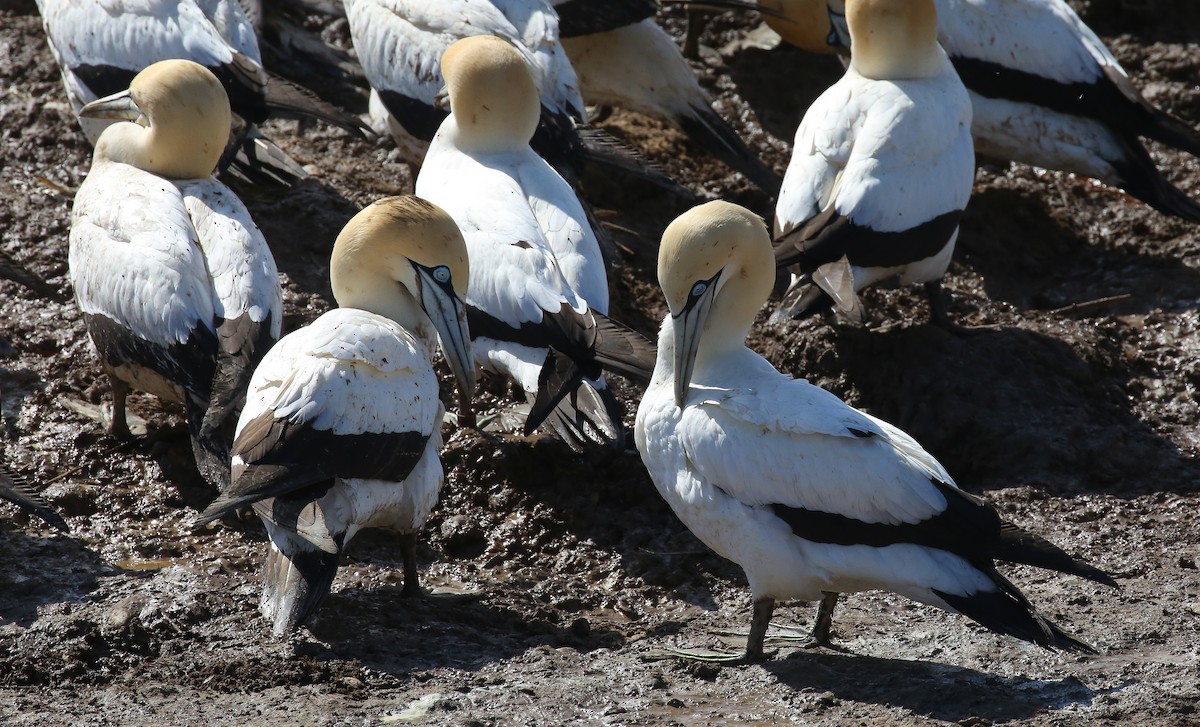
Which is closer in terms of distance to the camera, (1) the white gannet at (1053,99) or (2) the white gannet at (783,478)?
(2) the white gannet at (783,478)

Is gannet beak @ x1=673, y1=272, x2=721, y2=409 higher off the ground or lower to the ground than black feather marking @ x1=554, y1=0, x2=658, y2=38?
lower

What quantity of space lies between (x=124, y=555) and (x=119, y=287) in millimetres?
992

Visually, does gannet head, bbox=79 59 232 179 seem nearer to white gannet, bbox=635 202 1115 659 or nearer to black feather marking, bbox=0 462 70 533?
black feather marking, bbox=0 462 70 533

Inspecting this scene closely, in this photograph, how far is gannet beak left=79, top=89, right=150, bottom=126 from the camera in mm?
6793

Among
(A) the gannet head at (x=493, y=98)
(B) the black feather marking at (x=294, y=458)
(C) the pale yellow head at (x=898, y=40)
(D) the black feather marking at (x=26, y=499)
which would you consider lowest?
(D) the black feather marking at (x=26, y=499)

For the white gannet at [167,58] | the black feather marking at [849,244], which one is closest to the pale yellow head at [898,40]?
the black feather marking at [849,244]

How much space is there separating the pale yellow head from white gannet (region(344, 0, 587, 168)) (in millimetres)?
1399

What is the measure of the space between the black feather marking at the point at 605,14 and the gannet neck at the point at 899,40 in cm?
150

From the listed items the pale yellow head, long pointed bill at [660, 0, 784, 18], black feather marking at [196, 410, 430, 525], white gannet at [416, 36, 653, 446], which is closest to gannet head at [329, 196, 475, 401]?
white gannet at [416, 36, 653, 446]

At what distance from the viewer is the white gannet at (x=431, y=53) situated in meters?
7.52

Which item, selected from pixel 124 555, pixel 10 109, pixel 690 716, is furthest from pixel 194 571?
pixel 10 109

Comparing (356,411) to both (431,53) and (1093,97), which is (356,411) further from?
(1093,97)

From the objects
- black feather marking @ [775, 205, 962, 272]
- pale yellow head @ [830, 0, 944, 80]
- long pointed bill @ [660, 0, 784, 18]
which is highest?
pale yellow head @ [830, 0, 944, 80]

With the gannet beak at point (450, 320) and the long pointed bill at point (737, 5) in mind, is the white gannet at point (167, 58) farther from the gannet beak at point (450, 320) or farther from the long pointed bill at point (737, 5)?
the long pointed bill at point (737, 5)
